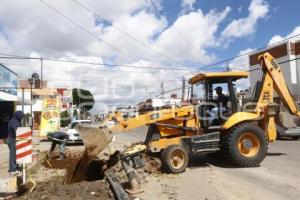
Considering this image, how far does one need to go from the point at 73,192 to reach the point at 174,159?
3872mm

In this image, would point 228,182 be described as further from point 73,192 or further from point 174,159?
point 73,192

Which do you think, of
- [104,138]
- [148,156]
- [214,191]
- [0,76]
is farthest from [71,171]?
[0,76]

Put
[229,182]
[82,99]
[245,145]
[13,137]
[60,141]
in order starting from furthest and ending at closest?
[82,99] < [60,141] < [13,137] < [245,145] < [229,182]

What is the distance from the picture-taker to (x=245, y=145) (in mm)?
12695

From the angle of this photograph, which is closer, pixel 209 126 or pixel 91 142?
pixel 91 142

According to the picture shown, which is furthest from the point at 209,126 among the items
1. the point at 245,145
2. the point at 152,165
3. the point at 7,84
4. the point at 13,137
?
the point at 7,84

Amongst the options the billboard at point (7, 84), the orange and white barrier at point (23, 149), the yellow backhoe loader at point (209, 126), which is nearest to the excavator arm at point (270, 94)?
the yellow backhoe loader at point (209, 126)

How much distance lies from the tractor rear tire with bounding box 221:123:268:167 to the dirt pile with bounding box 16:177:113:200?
4561 millimetres

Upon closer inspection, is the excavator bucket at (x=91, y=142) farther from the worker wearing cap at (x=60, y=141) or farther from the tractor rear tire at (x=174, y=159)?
the worker wearing cap at (x=60, y=141)

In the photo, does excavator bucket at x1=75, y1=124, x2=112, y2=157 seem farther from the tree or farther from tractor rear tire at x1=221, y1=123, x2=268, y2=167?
the tree

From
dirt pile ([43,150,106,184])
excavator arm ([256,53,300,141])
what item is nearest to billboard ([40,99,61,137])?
dirt pile ([43,150,106,184])

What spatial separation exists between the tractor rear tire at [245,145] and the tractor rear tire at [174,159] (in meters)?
1.48

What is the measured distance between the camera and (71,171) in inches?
427

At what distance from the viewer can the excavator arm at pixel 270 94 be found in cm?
1353
